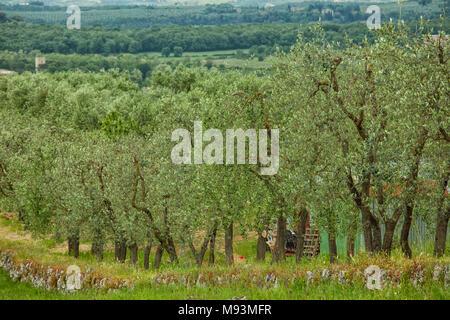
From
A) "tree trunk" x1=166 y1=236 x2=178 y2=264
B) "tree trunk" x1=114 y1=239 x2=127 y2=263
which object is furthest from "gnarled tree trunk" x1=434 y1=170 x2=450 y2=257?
"tree trunk" x1=114 y1=239 x2=127 y2=263

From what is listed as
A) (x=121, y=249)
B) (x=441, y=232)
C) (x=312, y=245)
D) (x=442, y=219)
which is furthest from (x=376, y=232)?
(x=312, y=245)

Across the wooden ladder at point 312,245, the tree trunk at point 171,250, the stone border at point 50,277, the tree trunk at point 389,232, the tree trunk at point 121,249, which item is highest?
the tree trunk at point 389,232

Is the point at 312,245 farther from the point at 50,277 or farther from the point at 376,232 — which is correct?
the point at 50,277

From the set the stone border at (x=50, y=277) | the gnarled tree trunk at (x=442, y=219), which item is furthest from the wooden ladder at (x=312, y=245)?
the stone border at (x=50, y=277)

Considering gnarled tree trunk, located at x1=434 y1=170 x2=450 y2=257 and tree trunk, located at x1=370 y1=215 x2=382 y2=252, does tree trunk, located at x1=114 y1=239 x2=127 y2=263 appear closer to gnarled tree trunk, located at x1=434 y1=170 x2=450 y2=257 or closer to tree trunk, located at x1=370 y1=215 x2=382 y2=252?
tree trunk, located at x1=370 y1=215 x2=382 y2=252

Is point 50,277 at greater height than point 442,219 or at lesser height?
lesser

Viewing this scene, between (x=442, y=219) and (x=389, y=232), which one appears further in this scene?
(x=442, y=219)

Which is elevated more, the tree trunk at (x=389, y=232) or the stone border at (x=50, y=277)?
the tree trunk at (x=389, y=232)

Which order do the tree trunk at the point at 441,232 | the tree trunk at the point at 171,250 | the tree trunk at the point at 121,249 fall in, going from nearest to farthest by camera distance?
the tree trunk at the point at 441,232, the tree trunk at the point at 171,250, the tree trunk at the point at 121,249

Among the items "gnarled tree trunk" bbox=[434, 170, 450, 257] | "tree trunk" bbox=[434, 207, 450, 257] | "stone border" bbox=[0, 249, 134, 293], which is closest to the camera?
"stone border" bbox=[0, 249, 134, 293]

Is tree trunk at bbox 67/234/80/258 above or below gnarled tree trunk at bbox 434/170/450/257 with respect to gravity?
below

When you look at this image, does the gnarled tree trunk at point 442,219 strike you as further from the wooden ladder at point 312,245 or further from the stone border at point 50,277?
the wooden ladder at point 312,245


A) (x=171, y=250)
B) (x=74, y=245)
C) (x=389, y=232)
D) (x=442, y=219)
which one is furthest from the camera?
(x=74, y=245)
